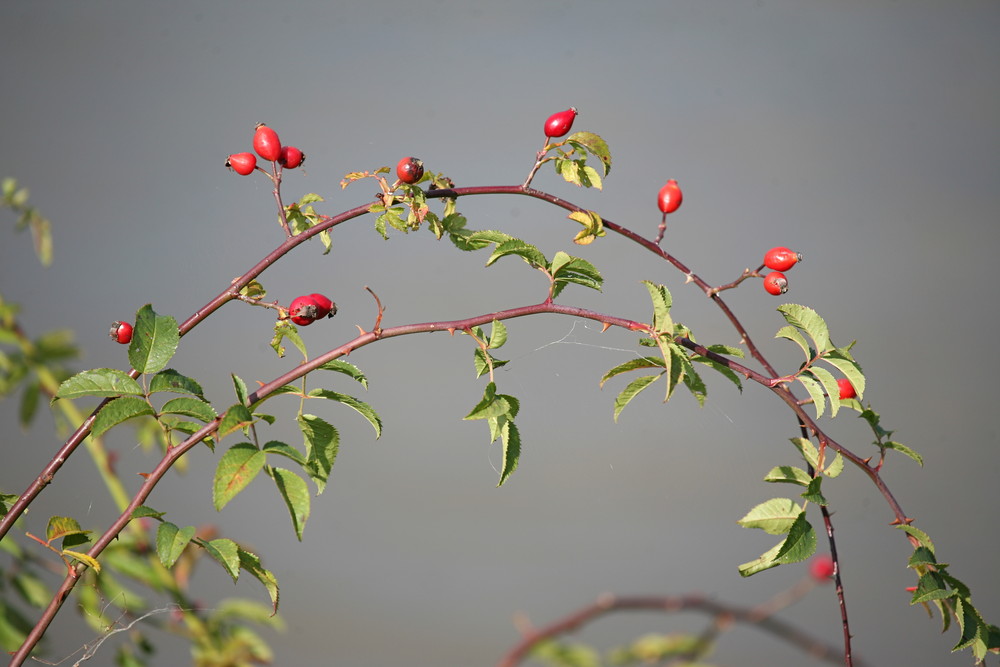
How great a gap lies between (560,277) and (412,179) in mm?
170

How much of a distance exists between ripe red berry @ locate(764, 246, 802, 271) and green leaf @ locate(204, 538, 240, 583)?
59 cm

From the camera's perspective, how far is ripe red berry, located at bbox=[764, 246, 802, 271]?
0.82 m

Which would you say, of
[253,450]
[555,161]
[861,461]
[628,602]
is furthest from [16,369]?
[861,461]

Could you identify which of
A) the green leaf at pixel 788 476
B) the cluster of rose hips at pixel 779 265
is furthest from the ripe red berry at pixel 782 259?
the green leaf at pixel 788 476

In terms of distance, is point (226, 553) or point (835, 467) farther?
point (835, 467)

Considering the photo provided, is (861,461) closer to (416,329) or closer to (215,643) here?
(416,329)

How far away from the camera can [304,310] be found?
2.36ft

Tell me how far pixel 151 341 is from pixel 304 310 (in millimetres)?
134

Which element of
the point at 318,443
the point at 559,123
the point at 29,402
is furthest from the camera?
the point at 29,402

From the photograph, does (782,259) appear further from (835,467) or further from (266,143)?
(266,143)

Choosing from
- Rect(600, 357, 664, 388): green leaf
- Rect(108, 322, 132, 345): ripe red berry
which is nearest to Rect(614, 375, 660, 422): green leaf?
Rect(600, 357, 664, 388): green leaf

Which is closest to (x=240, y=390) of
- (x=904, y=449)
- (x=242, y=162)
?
(x=242, y=162)

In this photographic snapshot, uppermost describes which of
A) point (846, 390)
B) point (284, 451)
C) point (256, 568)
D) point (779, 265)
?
point (779, 265)

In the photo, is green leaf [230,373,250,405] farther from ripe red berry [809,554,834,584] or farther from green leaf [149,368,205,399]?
ripe red berry [809,554,834,584]
